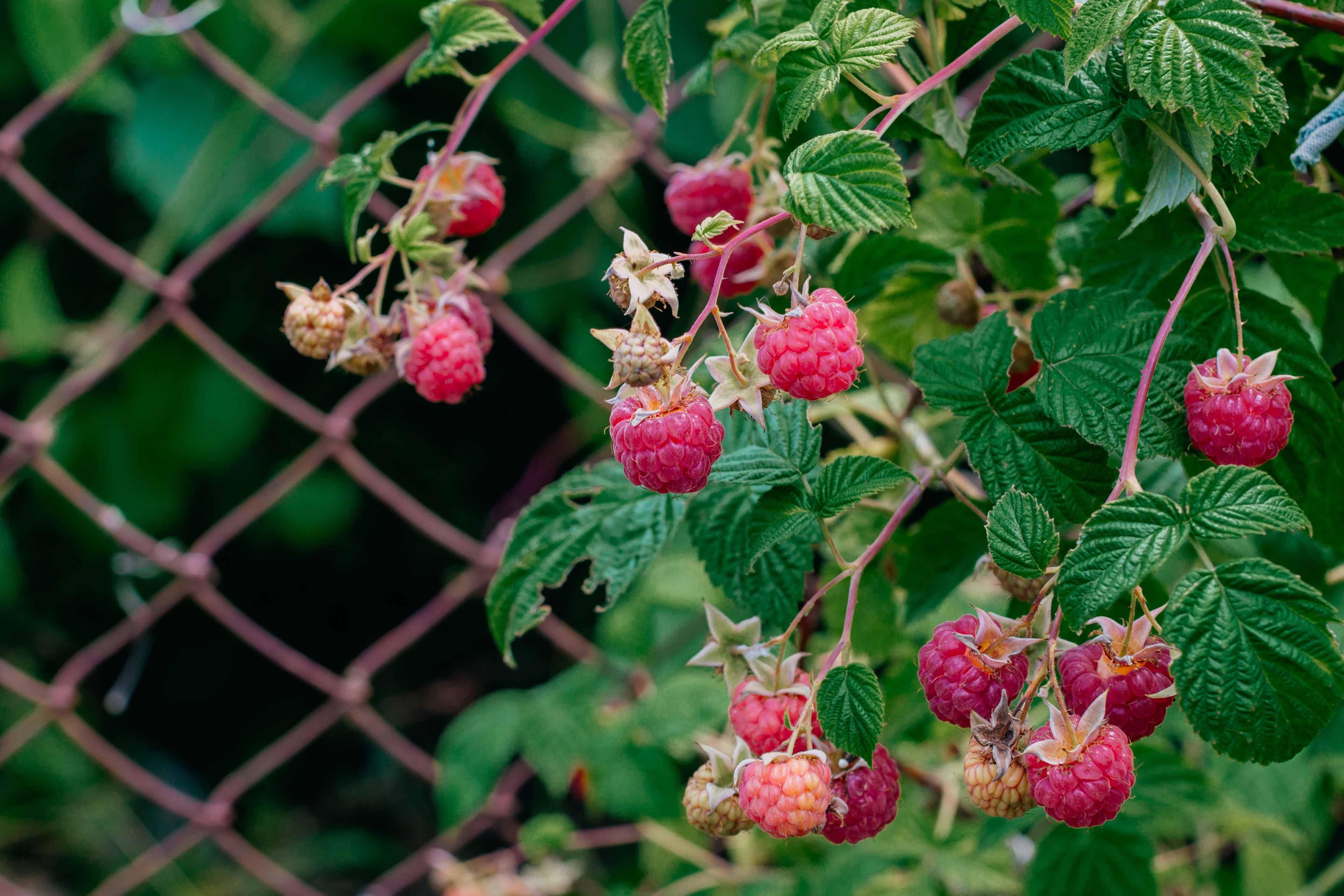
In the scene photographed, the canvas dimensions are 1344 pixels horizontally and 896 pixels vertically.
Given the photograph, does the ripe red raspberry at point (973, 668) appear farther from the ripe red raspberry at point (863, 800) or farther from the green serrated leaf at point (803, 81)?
the green serrated leaf at point (803, 81)

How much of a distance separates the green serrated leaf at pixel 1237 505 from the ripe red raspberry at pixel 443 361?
370 millimetres

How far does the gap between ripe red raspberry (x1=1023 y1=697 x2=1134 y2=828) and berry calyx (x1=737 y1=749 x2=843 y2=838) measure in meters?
0.09

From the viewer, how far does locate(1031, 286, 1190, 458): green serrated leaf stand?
502 mm

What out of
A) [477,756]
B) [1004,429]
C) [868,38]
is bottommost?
[477,756]

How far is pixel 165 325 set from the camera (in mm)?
1569

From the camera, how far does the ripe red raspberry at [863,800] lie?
52cm

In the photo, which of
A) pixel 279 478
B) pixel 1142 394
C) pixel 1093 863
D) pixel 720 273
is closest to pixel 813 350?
pixel 720 273

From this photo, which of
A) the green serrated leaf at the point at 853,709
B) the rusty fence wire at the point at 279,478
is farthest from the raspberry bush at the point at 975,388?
the rusty fence wire at the point at 279,478

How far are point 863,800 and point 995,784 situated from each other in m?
0.08

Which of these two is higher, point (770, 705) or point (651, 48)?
point (651, 48)

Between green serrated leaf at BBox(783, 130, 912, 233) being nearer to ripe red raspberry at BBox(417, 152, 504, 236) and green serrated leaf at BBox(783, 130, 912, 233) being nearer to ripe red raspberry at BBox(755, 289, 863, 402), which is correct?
ripe red raspberry at BBox(755, 289, 863, 402)

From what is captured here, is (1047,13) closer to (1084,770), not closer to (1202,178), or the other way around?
(1202,178)

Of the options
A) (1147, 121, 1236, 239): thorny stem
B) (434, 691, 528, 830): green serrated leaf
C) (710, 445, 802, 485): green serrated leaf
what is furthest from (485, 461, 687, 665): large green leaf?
(434, 691, 528, 830): green serrated leaf

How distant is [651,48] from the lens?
60 centimetres
